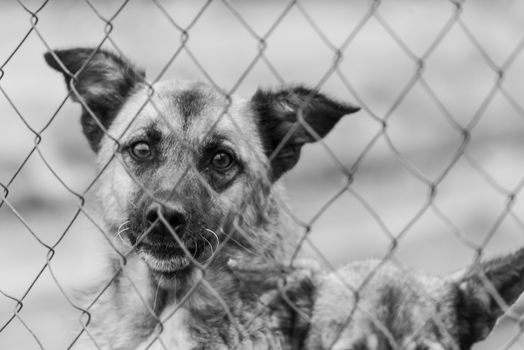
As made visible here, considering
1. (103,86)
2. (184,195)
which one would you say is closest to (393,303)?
(184,195)

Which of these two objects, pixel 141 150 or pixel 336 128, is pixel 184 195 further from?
pixel 336 128

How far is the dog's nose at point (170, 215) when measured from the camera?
5066 millimetres

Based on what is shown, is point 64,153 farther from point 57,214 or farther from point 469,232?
point 469,232

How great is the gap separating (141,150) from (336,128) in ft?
18.3

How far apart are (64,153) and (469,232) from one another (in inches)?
169

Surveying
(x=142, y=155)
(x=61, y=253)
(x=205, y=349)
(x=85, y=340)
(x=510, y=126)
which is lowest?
(x=61, y=253)

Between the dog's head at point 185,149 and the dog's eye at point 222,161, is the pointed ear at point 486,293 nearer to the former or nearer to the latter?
the dog's head at point 185,149

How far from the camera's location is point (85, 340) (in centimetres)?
561

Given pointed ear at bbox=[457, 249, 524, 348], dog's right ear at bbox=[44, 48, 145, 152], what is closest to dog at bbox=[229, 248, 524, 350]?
pointed ear at bbox=[457, 249, 524, 348]

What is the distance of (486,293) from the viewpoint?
4059mm

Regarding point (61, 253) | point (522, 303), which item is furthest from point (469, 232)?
point (61, 253)

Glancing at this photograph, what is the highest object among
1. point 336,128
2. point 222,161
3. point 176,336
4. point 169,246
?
point 222,161

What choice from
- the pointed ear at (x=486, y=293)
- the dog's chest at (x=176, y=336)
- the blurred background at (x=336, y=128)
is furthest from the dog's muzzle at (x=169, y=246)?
the blurred background at (x=336, y=128)

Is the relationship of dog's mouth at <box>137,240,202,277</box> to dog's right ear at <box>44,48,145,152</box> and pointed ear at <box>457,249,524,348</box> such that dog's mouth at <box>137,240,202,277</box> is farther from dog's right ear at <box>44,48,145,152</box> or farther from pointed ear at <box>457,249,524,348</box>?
pointed ear at <box>457,249,524,348</box>
